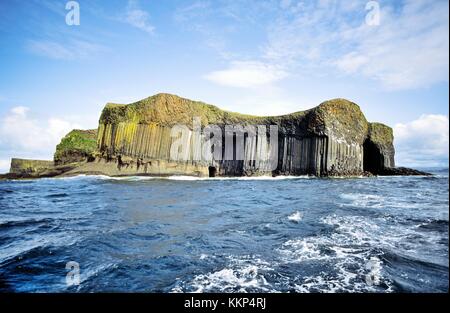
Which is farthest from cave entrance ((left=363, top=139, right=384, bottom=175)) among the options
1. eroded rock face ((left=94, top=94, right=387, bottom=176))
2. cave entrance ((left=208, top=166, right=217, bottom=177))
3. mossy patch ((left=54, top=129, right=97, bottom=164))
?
mossy patch ((left=54, top=129, right=97, bottom=164))

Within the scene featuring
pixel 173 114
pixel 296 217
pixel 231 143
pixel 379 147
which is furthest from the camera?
pixel 231 143

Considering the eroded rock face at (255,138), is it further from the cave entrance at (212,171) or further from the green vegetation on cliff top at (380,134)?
the green vegetation on cliff top at (380,134)

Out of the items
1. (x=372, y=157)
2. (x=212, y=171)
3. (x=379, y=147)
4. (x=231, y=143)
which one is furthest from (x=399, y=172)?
(x=212, y=171)

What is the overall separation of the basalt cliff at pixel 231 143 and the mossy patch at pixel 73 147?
10148mm

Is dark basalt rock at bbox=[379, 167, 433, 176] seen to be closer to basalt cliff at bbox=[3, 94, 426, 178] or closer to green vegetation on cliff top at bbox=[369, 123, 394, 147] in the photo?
basalt cliff at bbox=[3, 94, 426, 178]

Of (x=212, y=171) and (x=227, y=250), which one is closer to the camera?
(x=227, y=250)

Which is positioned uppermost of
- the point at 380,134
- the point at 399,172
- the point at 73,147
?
the point at 380,134

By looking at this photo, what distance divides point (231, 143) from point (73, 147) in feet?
97.8

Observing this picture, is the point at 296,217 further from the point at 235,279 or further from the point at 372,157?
the point at 372,157

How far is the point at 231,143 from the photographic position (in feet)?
157

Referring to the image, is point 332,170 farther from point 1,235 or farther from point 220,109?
point 1,235

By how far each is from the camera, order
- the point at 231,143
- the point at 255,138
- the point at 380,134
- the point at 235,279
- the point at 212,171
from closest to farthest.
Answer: the point at 235,279 < the point at 380,134 < the point at 212,171 < the point at 255,138 < the point at 231,143

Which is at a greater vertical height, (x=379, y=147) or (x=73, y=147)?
(x=379, y=147)
